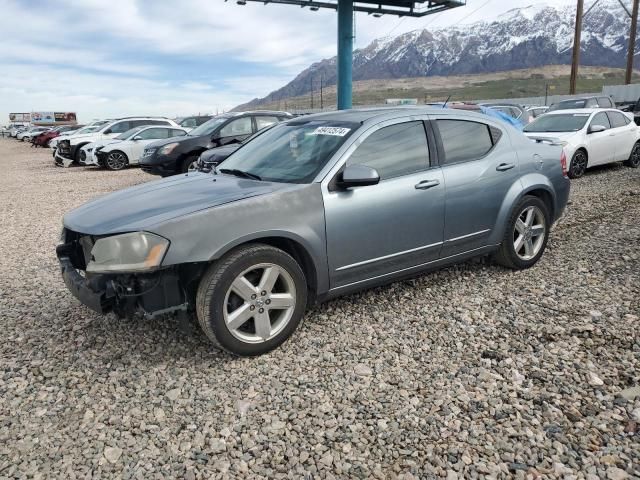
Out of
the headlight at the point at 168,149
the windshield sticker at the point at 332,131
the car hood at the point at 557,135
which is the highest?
the windshield sticker at the point at 332,131

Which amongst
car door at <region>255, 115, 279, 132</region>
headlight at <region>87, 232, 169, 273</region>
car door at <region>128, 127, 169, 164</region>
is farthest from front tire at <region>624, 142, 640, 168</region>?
car door at <region>128, 127, 169, 164</region>

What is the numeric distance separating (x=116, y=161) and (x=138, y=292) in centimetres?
1499

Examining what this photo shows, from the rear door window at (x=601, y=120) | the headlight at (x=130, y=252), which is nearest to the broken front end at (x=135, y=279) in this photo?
the headlight at (x=130, y=252)

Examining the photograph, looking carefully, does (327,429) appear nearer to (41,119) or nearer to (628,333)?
(628,333)

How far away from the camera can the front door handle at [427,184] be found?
3989mm

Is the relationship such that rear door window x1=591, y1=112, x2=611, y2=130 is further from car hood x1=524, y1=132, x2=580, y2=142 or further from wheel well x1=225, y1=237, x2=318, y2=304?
wheel well x1=225, y1=237, x2=318, y2=304

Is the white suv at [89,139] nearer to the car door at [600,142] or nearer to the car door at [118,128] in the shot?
the car door at [118,128]

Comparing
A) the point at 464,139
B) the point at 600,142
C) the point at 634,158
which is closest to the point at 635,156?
the point at 634,158

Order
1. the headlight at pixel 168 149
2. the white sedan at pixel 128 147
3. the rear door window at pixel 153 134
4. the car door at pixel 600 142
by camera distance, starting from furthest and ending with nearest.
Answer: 1. the rear door window at pixel 153 134
2. the white sedan at pixel 128 147
3. the headlight at pixel 168 149
4. the car door at pixel 600 142

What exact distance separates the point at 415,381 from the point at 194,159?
9043 mm

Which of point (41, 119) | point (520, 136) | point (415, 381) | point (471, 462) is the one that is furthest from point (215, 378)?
point (41, 119)

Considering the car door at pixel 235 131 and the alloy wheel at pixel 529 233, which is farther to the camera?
the car door at pixel 235 131

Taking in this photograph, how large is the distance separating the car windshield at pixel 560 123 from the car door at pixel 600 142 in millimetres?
220

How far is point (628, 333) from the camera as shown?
3.59m
